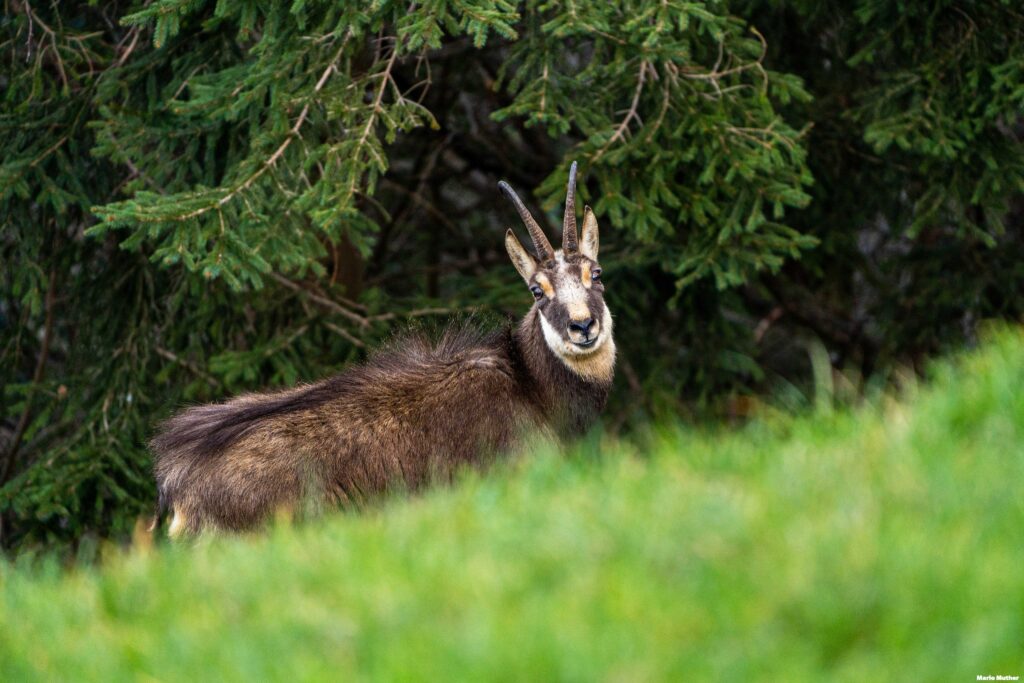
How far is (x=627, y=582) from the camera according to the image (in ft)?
12.6

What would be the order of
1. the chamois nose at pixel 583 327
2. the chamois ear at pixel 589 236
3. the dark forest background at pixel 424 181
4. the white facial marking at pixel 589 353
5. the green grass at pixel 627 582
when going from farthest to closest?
the dark forest background at pixel 424 181 → the chamois ear at pixel 589 236 → the white facial marking at pixel 589 353 → the chamois nose at pixel 583 327 → the green grass at pixel 627 582

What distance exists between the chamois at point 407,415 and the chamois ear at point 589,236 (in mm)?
15

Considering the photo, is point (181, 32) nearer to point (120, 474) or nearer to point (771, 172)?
point (120, 474)

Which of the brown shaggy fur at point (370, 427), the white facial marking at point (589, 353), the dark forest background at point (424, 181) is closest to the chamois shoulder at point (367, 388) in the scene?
the brown shaggy fur at point (370, 427)

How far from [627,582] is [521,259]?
17.6 feet

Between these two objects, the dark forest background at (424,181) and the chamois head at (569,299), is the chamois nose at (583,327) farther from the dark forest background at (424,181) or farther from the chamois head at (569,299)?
the dark forest background at (424,181)

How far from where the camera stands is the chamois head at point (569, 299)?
A: 8477 millimetres

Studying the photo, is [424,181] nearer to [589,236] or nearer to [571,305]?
[589,236]

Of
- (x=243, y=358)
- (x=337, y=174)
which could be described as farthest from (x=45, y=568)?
(x=243, y=358)

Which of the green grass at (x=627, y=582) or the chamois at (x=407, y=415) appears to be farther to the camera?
the chamois at (x=407, y=415)

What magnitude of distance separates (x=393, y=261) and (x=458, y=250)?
71 cm

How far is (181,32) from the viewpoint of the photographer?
10906mm

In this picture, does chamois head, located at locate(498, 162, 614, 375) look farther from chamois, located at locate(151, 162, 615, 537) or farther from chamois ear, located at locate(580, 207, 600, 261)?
chamois ear, located at locate(580, 207, 600, 261)

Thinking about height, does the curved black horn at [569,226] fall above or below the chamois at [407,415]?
above
